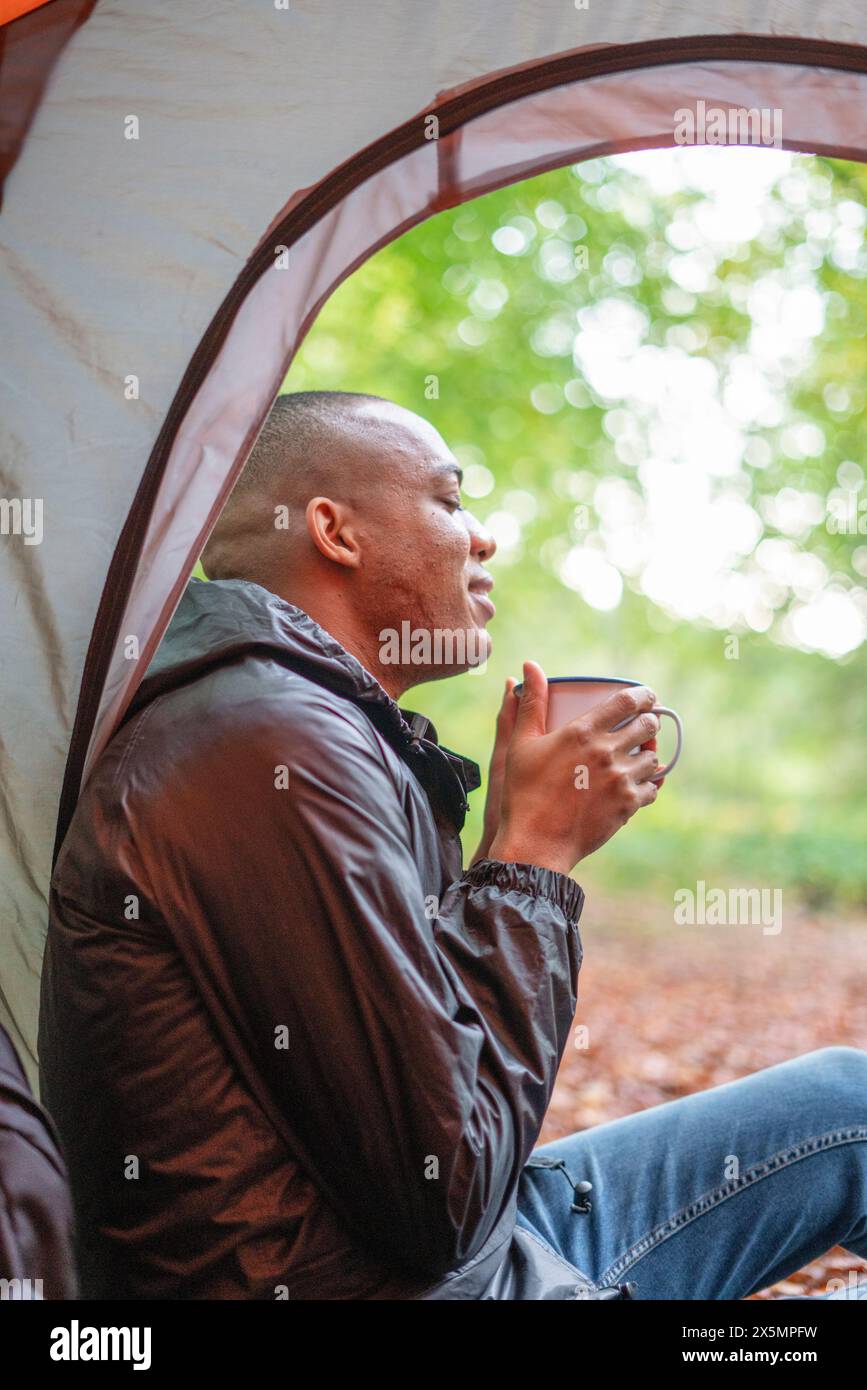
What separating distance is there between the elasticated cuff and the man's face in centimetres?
45

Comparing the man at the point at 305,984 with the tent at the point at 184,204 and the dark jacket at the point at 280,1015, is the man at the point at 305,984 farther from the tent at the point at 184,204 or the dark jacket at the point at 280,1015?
the tent at the point at 184,204

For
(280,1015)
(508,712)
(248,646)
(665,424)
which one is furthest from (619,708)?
(665,424)

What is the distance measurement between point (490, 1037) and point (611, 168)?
324 inches

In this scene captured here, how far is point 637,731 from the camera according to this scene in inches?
65.5

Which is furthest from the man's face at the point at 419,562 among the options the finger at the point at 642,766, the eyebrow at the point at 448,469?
the finger at the point at 642,766

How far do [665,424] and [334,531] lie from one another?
8.84 meters

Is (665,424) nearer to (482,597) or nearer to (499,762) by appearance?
(482,597)

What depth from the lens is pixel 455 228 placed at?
25.9 feet

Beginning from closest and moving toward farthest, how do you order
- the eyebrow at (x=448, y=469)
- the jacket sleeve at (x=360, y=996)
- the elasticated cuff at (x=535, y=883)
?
the jacket sleeve at (x=360, y=996), the elasticated cuff at (x=535, y=883), the eyebrow at (x=448, y=469)

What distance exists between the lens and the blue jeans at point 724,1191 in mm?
1745

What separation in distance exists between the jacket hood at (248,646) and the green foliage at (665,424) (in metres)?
6.55

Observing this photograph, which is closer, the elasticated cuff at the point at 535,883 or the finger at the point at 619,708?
the elasticated cuff at the point at 535,883

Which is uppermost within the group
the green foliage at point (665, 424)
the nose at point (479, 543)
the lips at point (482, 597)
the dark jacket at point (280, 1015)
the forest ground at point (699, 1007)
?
the green foliage at point (665, 424)
